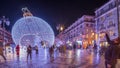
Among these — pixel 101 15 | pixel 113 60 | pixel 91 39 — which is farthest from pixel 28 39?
pixel 113 60

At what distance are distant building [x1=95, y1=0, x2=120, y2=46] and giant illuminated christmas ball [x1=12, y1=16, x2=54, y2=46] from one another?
15168 mm

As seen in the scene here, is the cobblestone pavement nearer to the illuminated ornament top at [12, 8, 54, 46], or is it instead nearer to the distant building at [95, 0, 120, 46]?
the illuminated ornament top at [12, 8, 54, 46]

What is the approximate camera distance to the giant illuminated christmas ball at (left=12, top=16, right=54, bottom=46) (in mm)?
49156

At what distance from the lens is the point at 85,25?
95.6m

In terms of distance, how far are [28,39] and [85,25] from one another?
41132 mm

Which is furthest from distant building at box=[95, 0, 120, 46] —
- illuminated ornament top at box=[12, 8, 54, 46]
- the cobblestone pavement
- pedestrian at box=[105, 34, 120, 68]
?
pedestrian at box=[105, 34, 120, 68]

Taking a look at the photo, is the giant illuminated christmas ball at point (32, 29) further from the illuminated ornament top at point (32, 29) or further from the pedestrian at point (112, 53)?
the pedestrian at point (112, 53)

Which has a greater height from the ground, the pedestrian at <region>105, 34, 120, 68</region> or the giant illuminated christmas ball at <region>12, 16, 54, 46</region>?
the giant illuminated christmas ball at <region>12, 16, 54, 46</region>

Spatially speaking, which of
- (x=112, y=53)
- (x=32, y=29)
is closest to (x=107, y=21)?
(x=32, y=29)

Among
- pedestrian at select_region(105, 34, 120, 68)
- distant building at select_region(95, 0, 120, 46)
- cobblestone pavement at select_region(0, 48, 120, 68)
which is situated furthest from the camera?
distant building at select_region(95, 0, 120, 46)

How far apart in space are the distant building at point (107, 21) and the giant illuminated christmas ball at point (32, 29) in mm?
15168

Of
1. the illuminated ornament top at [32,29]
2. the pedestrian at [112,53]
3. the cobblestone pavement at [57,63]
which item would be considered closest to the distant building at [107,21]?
the illuminated ornament top at [32,29]

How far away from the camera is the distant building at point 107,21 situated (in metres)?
64.6

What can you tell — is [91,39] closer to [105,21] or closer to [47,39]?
[105,21]
